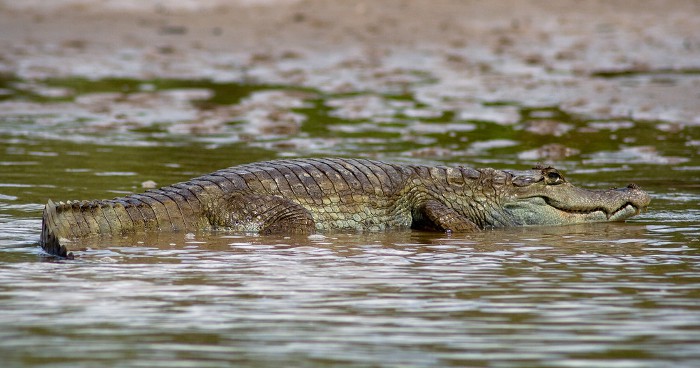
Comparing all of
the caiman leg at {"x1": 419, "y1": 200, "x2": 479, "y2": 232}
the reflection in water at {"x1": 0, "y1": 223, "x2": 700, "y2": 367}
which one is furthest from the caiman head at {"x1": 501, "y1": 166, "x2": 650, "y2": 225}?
the reflection in water at {"x1": 0, "y1": 223, "x2": 700, "y2": 367}

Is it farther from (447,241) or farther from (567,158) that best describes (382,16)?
(447,241)

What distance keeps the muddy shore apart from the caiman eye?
235 inches

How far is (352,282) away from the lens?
18.9ft

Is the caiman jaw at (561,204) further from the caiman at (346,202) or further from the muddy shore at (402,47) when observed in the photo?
the muddy shore at (402,47)

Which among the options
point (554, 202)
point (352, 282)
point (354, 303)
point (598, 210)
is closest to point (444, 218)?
point (554, 202)

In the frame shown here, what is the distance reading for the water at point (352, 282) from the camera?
435 cm

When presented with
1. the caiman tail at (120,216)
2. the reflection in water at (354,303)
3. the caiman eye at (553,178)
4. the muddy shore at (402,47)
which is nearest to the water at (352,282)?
the reflection in water at (354,303)

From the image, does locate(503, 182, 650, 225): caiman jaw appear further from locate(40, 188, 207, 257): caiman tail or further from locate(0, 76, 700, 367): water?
locate(40, 188, 207, 257): caiman tail

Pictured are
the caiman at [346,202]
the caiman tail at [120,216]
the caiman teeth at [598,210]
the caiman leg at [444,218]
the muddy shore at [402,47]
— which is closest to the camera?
the caiman tail at [120,216]

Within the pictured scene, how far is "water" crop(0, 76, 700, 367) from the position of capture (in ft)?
14.3

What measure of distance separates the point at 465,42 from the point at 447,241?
13.5m

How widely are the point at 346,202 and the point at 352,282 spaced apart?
7.92 feet

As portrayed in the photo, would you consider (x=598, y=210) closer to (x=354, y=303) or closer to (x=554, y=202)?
(x=554, y=202)

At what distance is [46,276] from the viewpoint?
229 inches
